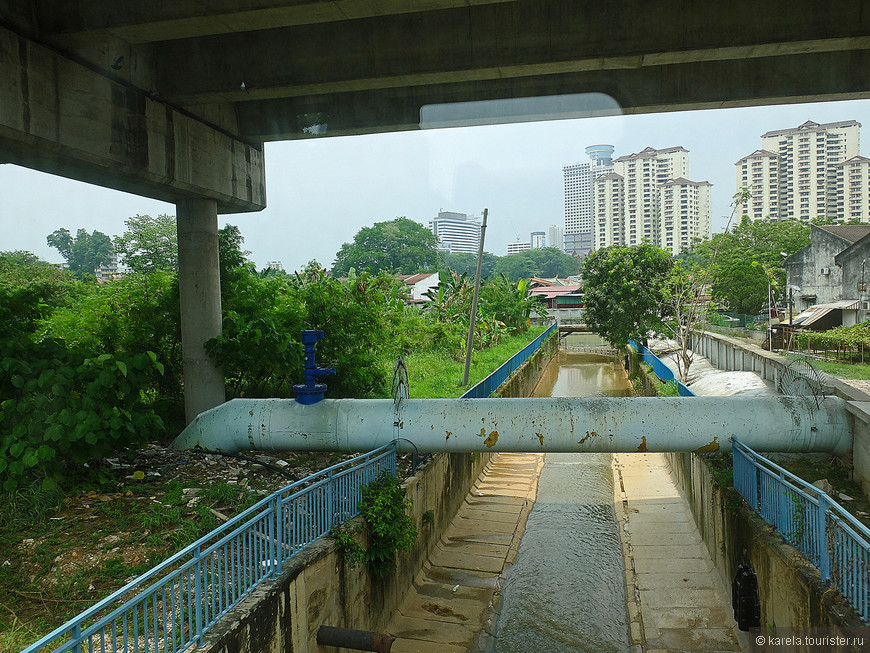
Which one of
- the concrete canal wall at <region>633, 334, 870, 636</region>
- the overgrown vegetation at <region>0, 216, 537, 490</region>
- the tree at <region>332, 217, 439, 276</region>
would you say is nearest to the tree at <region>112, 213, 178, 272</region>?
the overgrown vegetation at <region>0, 216, 537, 490</region>

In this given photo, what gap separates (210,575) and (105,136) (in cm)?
514

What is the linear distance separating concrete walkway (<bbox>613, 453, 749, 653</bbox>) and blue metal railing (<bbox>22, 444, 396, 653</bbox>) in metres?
3.97

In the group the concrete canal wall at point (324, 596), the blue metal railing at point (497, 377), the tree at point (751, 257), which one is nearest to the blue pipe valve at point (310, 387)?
the concrete canal wall at point (324, 596)

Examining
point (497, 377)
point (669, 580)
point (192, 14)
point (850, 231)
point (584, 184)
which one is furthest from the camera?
point (584, 184)

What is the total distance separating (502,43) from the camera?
6641mm

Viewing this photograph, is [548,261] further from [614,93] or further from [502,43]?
[502,43]

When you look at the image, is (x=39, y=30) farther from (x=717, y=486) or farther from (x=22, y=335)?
(x=717, y=486)

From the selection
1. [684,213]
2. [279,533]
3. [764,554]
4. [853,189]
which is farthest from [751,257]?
[279,533]

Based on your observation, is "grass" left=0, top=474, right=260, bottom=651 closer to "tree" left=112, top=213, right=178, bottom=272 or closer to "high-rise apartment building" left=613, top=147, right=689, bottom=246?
"tree" left=112, top=213, right=178, bottom=272

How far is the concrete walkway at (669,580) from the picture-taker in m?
7.19

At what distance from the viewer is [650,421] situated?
294 inches

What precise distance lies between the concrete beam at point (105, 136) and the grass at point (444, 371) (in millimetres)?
7339

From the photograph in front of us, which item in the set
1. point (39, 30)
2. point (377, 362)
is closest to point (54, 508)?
point (39, 30)

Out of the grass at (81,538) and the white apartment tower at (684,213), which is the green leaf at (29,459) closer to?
the grass at (81,538)
